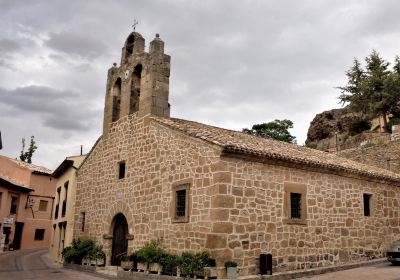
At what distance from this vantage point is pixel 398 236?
1738cm

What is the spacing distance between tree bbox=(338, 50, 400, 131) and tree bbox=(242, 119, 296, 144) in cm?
691

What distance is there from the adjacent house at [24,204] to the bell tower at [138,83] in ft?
56.8

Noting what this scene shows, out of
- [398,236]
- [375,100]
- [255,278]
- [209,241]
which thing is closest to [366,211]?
[398,236]

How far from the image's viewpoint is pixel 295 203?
13578mm

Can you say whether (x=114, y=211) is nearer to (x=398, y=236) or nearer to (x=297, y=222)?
(x=297, y=222)

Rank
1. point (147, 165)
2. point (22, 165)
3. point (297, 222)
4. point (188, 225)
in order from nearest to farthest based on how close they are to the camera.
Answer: point (188, 225) → point (297, 222) → point (147, 165) → point (22, 165)

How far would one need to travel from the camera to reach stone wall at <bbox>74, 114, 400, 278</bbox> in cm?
1154

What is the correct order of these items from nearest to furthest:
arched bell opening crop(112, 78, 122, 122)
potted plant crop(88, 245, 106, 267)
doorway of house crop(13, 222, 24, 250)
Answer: potted plant crop(88, 245, 106, 267)
arched bell opening crop(112, 78, 122, 122)
doorway of house crop(13, 222, 24, 250)

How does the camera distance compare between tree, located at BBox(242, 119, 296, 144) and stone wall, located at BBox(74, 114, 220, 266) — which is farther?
tree, located at BBox(242, 119, 296, 144)

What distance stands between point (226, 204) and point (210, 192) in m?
0.58

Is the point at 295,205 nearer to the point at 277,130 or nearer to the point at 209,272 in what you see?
the point at 209,272

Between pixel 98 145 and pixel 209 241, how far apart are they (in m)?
9.05

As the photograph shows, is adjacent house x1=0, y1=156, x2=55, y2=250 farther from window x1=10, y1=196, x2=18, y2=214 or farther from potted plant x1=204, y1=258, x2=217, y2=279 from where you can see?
potted plant x1=204, y1=258, x2=217, y2=279

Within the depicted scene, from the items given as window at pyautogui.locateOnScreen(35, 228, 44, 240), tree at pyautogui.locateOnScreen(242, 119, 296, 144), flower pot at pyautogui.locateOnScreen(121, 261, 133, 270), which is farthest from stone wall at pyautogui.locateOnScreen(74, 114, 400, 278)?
tree at pyautogui.locateOnScreen(242, 119, 296, 144)
